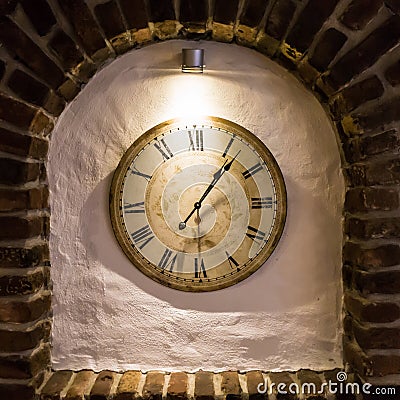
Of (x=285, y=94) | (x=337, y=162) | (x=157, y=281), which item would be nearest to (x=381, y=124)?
(x=337, y=162)

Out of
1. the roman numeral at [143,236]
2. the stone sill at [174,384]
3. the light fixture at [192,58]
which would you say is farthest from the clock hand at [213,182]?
the stone sill at [174,384]

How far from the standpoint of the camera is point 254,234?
166cm

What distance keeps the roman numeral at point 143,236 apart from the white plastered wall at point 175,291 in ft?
0.27

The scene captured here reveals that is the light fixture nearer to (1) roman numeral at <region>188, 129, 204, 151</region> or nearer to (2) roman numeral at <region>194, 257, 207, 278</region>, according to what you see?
(1) roman numeral at <region>188, 129, 204, 151</region>

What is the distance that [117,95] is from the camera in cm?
168

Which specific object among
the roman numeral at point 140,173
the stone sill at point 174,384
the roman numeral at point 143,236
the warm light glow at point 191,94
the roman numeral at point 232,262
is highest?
the warm light glow at point 191,94

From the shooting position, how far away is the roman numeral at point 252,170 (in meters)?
1.65

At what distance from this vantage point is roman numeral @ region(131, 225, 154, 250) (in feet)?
5.45

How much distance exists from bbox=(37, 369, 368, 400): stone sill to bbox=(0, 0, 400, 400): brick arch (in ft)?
0.06

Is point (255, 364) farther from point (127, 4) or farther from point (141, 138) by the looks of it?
point (127, 4)

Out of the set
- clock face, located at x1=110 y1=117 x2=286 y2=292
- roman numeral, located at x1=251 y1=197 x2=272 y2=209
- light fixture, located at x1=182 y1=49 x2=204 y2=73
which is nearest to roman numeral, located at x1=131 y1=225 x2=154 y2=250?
clock face, located at x1=110 y1=117 x2=286 y2=292

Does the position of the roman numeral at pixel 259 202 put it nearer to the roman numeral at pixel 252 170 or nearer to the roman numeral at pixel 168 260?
the roman numeral at pixel 252 170

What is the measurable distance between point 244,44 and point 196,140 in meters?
0.35

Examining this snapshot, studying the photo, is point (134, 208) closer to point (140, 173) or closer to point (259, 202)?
point (140, 173)
